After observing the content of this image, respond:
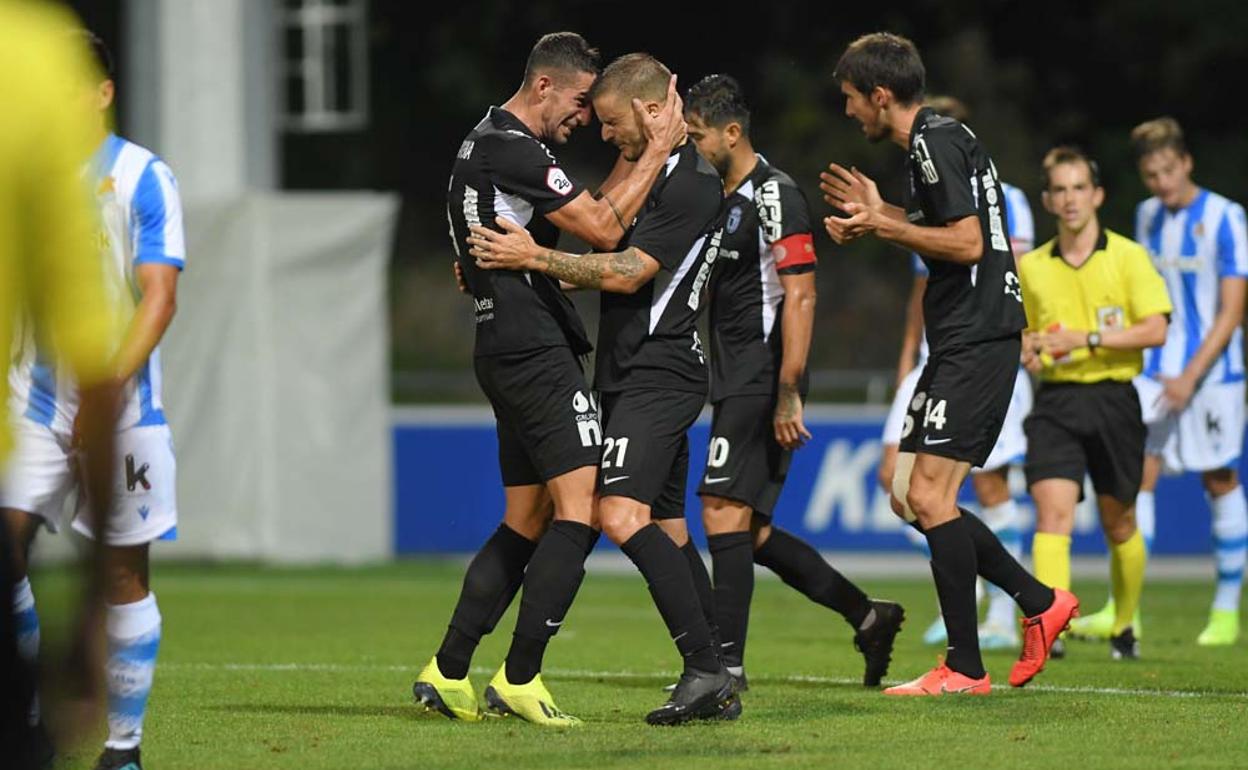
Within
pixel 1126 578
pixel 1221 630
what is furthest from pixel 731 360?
pixel 1221 630

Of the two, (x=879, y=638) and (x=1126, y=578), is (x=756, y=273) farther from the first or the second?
(x=1126, y=578)

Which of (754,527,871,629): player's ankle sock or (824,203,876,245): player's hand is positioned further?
(754,527,871,629): player's ankle sock

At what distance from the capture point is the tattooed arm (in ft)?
22.7

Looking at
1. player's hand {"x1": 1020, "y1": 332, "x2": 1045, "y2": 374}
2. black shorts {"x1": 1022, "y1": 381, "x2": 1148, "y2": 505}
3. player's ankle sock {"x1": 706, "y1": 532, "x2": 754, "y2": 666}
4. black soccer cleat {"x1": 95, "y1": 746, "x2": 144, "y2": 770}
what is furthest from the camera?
black shorts {"x1": 1022, "y1": 381, "x2": 1148, "y2": 505}

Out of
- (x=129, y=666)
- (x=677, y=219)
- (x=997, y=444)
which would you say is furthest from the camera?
(x=997, y=444)

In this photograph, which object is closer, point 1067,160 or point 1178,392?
point 1067,160

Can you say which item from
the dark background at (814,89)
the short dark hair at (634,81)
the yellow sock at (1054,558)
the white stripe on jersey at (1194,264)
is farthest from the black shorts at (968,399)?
the dark background at (814,89)

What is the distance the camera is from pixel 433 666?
7.30 metres

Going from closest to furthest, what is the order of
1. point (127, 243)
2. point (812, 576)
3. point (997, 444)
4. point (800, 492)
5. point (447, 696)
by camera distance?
point (127, 243) < point (447, 696) < point (812, 576) < point (997, 444) < point (800, 492)

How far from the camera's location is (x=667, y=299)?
7.22 m

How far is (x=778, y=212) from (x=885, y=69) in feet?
2.37

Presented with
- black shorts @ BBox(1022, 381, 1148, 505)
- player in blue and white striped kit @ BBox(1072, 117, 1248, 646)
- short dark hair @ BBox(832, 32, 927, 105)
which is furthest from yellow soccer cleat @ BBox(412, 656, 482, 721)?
player in blue and white striped kit @ BBox(1072, 117, 1248, 646)

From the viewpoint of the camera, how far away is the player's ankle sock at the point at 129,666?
18.6ft

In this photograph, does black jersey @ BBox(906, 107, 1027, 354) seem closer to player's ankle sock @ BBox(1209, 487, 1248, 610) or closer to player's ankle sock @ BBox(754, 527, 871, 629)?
player's ankle sock @ BBox(754, 527, 871, 629)
